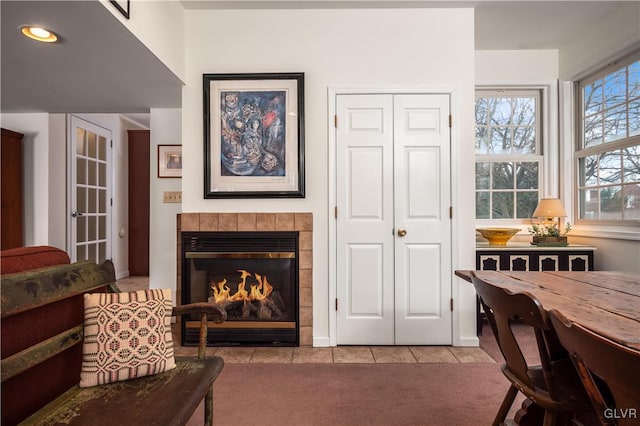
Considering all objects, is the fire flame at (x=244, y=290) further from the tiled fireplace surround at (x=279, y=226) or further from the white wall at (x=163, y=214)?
the white wall at (x=163, y=214)

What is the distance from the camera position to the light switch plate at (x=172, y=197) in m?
3.81

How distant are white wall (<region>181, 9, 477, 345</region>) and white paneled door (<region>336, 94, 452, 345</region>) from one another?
0.37 feet

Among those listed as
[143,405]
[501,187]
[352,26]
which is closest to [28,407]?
[143,405]

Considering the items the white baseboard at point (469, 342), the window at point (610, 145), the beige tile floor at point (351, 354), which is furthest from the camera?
the window at point (610, 145)

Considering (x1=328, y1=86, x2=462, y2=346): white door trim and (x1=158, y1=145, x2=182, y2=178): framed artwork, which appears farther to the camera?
(x1=158, y1=145, x2=182, y2=178): framed artwork

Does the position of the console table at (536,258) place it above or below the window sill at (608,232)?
below

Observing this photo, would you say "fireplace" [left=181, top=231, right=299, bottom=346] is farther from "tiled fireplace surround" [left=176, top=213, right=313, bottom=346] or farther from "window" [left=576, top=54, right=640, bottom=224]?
"window" [left=576, top=54, right=640, bottom=224]

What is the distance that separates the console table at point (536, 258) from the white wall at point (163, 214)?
308 centimetres

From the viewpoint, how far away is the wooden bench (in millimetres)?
1062

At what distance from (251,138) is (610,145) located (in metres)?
3.27

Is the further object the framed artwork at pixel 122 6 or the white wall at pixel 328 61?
the white wall at pixel 328 61

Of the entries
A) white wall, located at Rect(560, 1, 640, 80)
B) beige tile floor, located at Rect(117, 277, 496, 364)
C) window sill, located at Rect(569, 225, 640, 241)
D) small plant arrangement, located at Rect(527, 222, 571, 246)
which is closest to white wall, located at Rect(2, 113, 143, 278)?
beige tile floor, located at Rect(117, 277, 496, 364)

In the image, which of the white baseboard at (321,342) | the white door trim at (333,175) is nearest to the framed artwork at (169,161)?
the white door trim at (333,175)

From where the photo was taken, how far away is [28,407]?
3.71 feet
